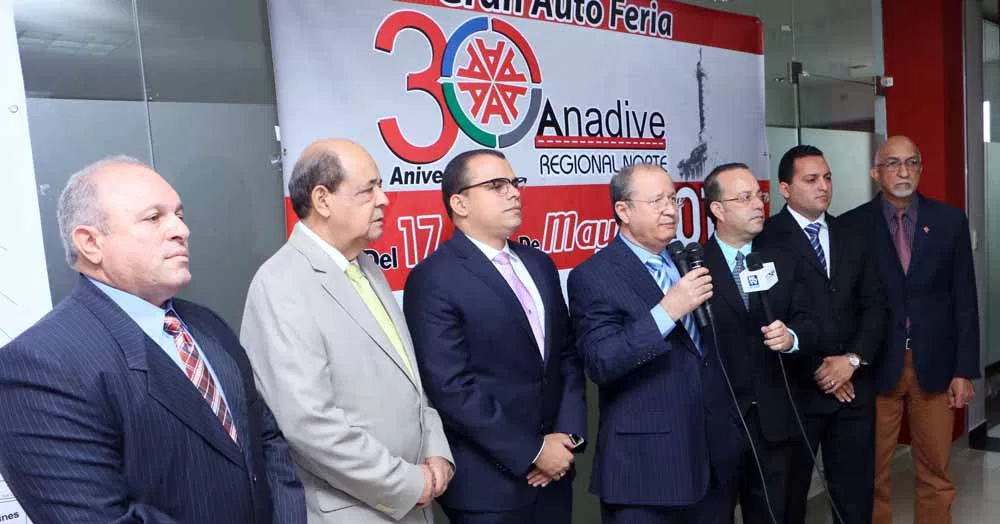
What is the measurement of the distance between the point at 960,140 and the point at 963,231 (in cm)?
191

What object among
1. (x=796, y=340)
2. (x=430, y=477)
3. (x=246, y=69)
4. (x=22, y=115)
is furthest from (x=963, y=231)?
(x=22, y=115)

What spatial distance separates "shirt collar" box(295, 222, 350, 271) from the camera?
2.03 metres

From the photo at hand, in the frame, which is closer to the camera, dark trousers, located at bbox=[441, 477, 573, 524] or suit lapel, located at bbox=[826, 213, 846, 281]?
dark trousers, located at bbox=[441, 477, 573, 524]

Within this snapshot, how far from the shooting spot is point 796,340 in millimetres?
2652

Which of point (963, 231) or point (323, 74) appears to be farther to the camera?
point (963, 231)

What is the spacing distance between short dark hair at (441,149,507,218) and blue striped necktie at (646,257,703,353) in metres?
0.61

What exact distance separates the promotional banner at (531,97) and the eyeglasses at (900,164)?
2.14 feet

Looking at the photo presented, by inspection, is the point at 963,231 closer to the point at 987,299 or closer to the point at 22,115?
the point at 987,299

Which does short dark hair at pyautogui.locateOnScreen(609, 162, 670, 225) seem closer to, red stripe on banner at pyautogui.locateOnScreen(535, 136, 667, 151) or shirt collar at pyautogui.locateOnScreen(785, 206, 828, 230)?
red stripe on banner at pyautogui.locateOnScreen(535, 136, 667, 151)

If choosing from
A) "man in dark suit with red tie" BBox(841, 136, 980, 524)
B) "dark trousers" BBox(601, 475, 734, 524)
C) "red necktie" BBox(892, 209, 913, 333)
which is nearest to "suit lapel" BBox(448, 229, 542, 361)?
"dark trousers" BBox(601, 475, 734, 524)

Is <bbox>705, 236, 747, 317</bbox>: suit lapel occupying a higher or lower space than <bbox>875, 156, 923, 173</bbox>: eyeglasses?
lower

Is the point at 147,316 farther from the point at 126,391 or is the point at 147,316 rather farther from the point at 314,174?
the point at 314,174

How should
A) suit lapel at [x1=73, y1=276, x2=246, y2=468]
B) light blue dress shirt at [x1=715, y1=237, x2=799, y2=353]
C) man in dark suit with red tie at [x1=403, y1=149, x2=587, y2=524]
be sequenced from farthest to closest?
light blue dress shirt at [x1=715, y1=237, x2=799, y2=353]
man in dark suit with red tie at [x1=403, y1=149, x2=587, y2=524]
suit lapel at [x1=73, y1=276, x2=246, y2=468]

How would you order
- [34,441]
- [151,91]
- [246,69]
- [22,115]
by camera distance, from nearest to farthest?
[34,441] → [22,115] → [151,91] → [246,69]
